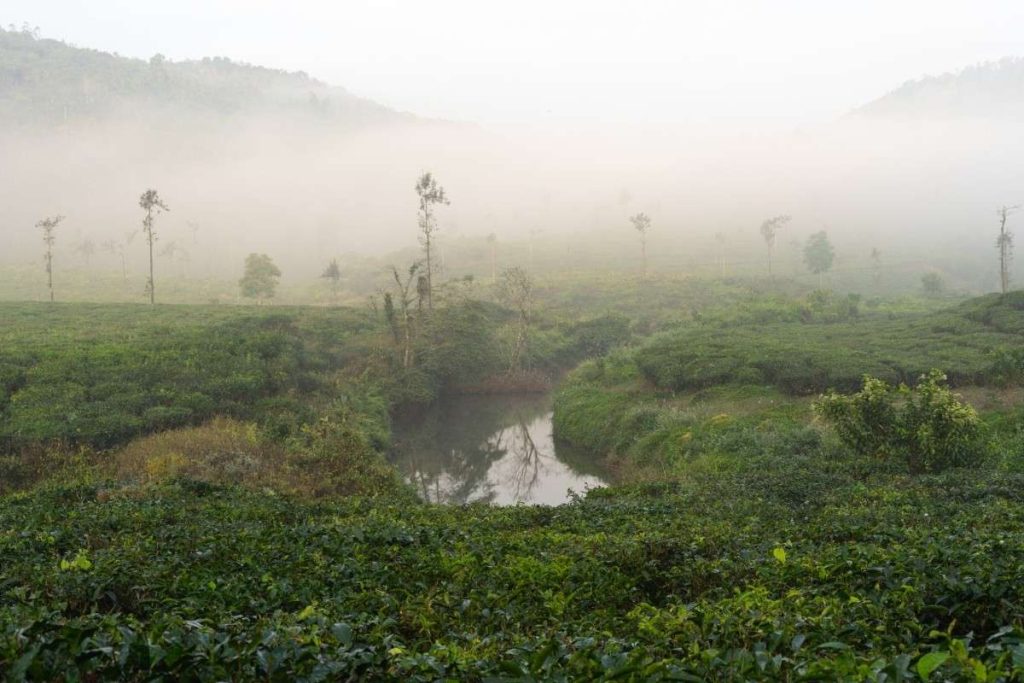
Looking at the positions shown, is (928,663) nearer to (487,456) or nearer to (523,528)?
(523,528)

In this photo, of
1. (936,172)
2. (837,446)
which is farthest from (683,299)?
(936,172)

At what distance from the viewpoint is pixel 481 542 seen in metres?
12.2

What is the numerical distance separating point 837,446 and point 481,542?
1668 cm

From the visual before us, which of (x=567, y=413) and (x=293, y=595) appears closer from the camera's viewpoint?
(x=293, y=595)

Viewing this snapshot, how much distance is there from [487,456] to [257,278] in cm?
5629

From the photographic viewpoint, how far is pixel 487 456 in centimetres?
4009

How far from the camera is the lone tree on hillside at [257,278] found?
85750 mm

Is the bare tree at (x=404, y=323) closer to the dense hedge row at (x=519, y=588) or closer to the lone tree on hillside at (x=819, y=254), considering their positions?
the dense hedge row at (x=519, y=588)

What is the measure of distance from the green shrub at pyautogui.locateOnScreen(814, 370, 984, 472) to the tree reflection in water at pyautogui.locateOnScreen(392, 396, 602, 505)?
1182 centimetres

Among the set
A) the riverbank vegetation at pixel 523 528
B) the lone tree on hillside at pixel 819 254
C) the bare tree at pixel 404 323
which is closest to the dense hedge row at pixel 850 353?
the riverbank vegetation at pixel 523 528

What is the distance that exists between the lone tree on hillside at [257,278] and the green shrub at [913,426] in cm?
7538

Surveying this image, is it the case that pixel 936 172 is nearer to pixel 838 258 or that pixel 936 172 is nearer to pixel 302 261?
pixel 838 258

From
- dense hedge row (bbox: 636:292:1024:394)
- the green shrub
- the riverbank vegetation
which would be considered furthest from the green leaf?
dense hedge row (bbox: 636:292:1024:394)

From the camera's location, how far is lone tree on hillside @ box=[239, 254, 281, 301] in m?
85.8
